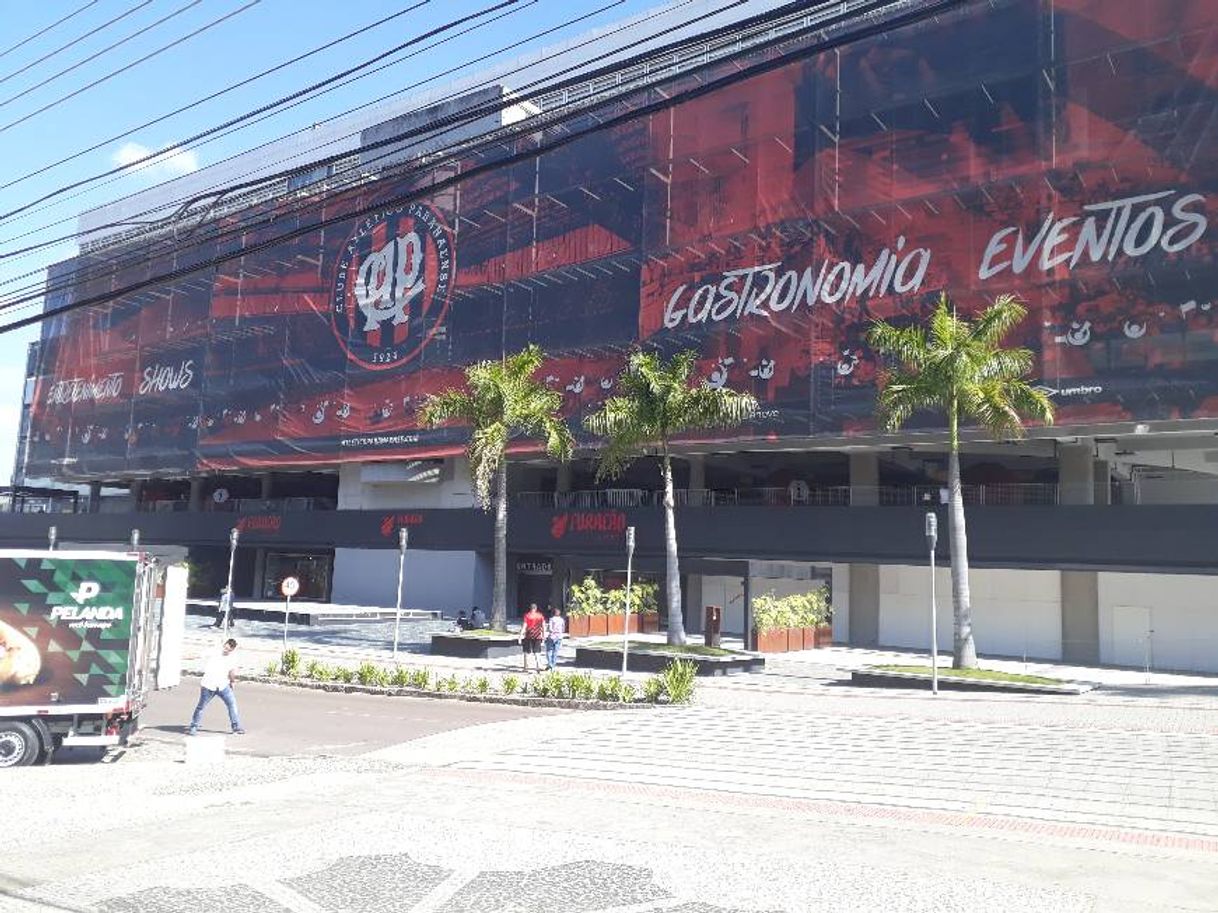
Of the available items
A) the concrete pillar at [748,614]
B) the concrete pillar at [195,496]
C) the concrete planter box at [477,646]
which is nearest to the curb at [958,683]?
the concrete pillar at [748,614]

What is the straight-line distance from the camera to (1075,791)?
41.5ft

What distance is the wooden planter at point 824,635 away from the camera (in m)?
34.8

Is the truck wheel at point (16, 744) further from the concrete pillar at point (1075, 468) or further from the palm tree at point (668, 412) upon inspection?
the concrete pillar at point (1075, 468)

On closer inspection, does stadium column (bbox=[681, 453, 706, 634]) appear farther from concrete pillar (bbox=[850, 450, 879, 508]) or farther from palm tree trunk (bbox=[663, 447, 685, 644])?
palm tree trunk (bbox=[663, 447, 685, 644])

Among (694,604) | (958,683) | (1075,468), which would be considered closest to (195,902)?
(958,683)

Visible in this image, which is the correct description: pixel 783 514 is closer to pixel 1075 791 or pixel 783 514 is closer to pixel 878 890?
pixel 1075 791

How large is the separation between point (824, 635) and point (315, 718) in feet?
67.3

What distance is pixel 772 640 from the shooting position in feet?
106

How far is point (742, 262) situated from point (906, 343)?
41.0ft

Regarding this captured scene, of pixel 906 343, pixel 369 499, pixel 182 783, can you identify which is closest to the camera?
pixel 182 783

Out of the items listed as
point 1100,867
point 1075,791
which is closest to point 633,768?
point 1075,791

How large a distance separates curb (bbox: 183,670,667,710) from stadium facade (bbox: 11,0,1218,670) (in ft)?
32.1

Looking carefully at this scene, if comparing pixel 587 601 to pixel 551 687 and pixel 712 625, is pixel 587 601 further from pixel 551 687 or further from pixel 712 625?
pixel 551 687

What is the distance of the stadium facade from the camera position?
29.5 metres
